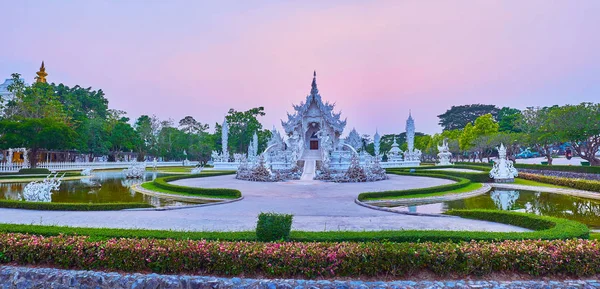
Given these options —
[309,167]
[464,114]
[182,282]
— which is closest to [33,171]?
[309,167]

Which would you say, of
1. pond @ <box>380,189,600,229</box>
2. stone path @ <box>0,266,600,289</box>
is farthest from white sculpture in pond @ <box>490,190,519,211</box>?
stone path @ <box>0,266,600,289</box>

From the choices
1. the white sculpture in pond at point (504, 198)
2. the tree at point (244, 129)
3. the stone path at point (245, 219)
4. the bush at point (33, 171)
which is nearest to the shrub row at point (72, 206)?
the stone path at point (245, 219)

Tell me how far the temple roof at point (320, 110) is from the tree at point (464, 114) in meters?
52.6

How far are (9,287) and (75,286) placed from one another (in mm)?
1244

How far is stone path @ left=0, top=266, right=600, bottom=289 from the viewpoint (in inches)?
226

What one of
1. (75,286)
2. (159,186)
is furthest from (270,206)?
(159,186)

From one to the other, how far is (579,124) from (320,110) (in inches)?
813

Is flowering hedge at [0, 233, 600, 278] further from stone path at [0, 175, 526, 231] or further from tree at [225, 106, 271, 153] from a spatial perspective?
tree at [225, 106, 271, 153]

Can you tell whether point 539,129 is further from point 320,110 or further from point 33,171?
point 33,171

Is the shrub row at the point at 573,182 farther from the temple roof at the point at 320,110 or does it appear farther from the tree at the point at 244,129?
the tree at the point at 244,129

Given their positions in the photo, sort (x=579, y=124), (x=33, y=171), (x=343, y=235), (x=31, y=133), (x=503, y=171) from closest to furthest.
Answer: (x=343, y=235)
(x=503, y=171)
(x=579, y=124)
(x=33, y=171)
(x=31, y=133)

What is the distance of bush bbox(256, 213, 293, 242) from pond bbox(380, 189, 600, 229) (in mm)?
7169

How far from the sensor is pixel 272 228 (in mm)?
7160

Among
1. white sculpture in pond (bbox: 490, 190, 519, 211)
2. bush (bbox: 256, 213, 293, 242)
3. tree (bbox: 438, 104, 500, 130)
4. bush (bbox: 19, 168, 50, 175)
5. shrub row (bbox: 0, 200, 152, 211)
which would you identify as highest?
tree (bbox: 438, 104, 500, 130)
